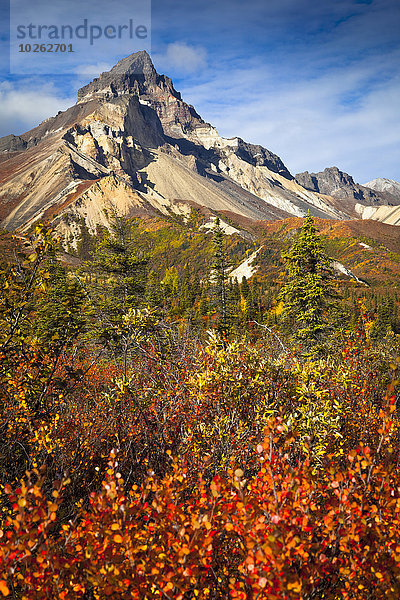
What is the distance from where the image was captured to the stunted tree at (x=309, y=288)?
56.2 ft

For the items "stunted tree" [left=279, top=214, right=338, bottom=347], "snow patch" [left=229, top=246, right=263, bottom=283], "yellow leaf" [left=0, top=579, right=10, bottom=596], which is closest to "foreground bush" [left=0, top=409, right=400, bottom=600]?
"yellow leaf" [left=0, top=579, right=10, bottom=596]

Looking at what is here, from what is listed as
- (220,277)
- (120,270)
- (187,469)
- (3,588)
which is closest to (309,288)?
(120,270)

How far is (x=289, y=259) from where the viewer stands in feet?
59.4

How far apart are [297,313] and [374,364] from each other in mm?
7845

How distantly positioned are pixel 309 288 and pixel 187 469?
611 inches

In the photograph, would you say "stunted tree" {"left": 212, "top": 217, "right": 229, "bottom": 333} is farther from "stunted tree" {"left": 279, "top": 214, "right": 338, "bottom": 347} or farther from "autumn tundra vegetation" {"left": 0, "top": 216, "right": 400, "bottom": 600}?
"autumn tundra vegetation" {"left": 0, "top": 216, "right": 400, "bottom": 600}

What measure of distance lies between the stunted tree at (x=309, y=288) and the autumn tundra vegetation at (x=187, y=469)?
4900 millimetres

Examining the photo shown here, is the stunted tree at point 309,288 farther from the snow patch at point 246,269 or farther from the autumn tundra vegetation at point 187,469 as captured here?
the snow patch at point 246,269

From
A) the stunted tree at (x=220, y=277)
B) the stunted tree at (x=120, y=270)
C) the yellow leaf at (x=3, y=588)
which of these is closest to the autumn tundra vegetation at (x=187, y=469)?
the yellow leaf at (x=3, y=588)

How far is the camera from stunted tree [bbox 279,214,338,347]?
56.2 ft

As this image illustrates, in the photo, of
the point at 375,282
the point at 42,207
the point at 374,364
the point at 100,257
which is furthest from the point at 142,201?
the point at 374,364

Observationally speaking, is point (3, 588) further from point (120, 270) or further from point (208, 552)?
point (120, 270)

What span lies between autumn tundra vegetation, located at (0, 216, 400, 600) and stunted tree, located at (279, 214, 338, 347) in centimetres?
490

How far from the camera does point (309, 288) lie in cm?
1739
